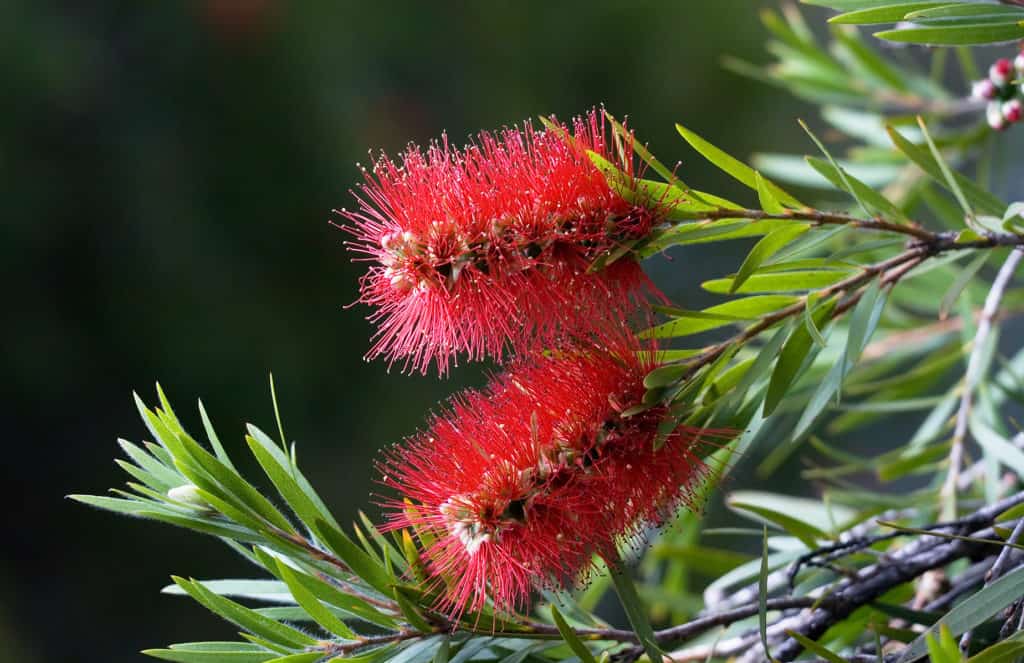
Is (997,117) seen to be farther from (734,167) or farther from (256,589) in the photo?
(256,589)

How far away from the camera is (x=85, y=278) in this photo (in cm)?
120

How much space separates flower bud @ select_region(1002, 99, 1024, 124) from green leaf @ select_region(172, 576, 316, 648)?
0.35 metres

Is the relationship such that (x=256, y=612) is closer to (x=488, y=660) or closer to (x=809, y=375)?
(x=488, y=660)

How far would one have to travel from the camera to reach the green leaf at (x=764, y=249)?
0.29 m

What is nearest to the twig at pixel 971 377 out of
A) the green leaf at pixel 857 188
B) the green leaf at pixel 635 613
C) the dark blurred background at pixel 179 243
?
the green leaf at pixel 857 188

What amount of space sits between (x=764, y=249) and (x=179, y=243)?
41.1 inches

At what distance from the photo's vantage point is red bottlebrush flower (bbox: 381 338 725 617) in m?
0.30

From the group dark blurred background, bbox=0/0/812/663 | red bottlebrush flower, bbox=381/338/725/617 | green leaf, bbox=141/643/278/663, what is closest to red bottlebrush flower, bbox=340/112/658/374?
red bottlebrush flower, bbox=381/338/725/617

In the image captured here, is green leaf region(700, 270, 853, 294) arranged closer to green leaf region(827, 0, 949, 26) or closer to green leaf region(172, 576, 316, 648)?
green leaf region(827, 0, 949, 26)

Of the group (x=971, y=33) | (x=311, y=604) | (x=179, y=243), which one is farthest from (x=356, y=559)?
(x=179, y=243)

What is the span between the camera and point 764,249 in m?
0.30

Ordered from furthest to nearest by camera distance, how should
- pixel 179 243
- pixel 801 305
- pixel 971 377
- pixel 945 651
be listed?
pixel 179 243 → pixel 971 377 → pixel 801 305 → pixel 945 651

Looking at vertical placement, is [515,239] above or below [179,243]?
below

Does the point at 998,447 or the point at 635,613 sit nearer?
the point at 635,613
